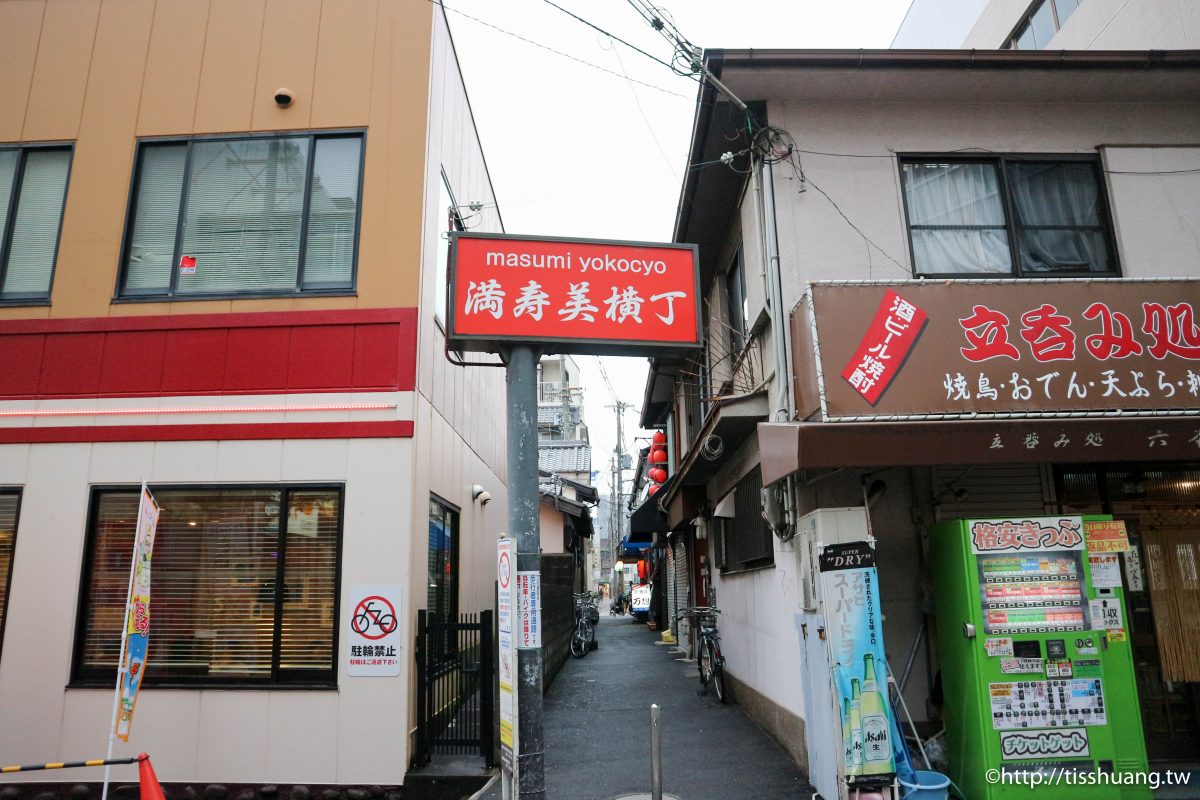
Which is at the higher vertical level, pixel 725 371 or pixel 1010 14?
pixel 1010 14

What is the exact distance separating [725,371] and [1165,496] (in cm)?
608

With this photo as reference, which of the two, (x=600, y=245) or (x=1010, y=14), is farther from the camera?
(x=1010, y=14)

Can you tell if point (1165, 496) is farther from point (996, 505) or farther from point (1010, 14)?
point (1010, 14)

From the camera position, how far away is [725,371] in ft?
40.2

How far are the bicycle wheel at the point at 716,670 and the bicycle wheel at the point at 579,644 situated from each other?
6.46 m

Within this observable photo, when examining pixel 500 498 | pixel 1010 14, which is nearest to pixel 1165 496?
pixel 500 498

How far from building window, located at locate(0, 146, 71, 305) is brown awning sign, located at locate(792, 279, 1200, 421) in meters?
8.81

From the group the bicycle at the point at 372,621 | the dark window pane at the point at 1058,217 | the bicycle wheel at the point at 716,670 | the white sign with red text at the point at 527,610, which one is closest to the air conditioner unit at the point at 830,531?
the white sign with red text at the point at 527,610

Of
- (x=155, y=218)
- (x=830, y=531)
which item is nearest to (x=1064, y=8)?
(x=830, y=531)

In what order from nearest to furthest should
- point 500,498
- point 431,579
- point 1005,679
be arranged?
point 1005,679 → point 431,579 → point 500,498

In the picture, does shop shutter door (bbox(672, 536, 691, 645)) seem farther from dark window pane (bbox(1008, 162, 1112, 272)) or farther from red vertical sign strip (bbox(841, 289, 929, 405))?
red vertical sign strip (bbox(841, 289, 929, 405))

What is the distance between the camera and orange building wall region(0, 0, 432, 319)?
27.6 feet

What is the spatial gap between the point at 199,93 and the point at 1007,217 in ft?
31.5

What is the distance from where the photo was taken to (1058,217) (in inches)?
332
